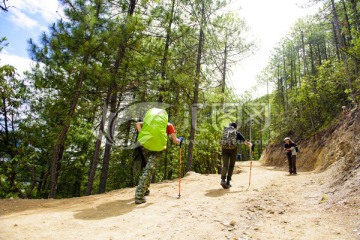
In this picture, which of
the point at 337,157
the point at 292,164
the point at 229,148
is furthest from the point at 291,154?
the point at 229,148

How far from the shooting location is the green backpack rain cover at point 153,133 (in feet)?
17.8

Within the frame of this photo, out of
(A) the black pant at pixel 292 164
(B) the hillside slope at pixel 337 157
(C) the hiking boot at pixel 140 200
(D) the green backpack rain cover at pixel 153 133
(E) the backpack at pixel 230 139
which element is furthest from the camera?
(A) the black pant at pixel 292 164

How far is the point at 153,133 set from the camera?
5418mm

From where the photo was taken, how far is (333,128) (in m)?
14.9

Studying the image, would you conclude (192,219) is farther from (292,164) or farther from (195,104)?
(292,164)

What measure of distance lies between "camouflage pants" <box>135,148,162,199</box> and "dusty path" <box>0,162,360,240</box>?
0.28 metres

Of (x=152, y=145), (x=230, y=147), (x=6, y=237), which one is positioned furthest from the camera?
(x=230, y=147)

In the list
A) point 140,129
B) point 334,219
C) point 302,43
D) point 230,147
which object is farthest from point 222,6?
point 302,43

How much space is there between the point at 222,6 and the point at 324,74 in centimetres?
944

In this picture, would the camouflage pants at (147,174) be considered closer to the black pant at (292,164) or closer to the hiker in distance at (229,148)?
the hiker in distance at (229,148)

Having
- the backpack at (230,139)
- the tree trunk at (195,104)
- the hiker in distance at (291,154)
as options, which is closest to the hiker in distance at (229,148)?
the backpack at (230,139)

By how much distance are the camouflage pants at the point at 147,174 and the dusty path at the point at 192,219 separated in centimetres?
28

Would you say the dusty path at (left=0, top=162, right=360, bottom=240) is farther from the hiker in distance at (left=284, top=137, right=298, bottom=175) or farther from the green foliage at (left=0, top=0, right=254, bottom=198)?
the hiker in distance at (left=284, top=137, right=298, bottom=175)

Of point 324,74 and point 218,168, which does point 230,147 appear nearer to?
point 218,168
